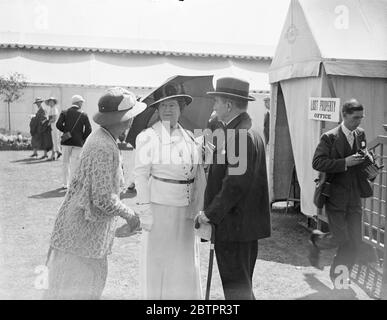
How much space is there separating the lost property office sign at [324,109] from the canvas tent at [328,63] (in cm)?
7

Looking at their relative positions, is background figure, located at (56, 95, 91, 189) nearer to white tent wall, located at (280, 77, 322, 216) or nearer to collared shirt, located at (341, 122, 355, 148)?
white tent wall, located at (280, 77, 322, 216)

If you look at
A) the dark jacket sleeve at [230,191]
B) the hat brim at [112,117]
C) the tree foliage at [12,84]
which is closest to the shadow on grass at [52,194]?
the hat brim at [112,117]

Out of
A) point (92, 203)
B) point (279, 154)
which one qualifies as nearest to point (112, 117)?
point (92, 203)

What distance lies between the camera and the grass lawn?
4020mm

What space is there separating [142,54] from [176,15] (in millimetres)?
1792

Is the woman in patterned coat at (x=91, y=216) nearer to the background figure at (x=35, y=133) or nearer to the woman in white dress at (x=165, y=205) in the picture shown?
the woman in white dress at (x=165, y=205)

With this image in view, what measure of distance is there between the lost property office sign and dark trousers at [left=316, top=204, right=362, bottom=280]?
132cm

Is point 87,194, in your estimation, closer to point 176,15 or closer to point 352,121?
point 352,121

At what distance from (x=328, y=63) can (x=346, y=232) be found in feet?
6.57

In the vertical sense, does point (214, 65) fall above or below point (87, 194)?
above

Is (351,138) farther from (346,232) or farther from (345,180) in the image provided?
(346,232)

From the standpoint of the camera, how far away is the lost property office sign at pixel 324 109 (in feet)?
16.3
